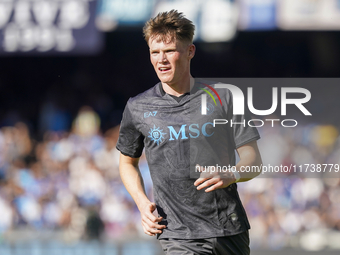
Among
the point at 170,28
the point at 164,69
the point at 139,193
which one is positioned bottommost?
the point at 139,193

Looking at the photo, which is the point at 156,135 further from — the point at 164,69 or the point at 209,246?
the point at 209,246

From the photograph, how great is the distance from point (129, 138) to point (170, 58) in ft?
1.82

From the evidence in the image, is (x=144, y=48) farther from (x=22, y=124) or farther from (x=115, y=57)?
(x=22, y=124)

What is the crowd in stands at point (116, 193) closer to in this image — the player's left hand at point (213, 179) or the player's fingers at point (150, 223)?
the player's fingers at point (150, 223)

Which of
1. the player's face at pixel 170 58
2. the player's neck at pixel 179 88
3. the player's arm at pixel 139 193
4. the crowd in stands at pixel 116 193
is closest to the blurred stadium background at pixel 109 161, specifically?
the crowd in stands at pixel 116 193

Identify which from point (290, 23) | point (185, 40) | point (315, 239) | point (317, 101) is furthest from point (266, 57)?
point (185, 40)

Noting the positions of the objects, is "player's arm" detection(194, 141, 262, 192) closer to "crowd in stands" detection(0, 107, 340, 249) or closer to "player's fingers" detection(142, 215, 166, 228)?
"player's fingers" detection(142, 215, 166, 228)

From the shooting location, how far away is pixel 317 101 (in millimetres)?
8273

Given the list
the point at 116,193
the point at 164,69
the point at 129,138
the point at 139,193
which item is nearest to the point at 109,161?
the point at 116,193

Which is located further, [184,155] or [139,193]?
[139,193]

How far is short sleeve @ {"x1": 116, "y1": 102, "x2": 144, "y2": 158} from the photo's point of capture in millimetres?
2879

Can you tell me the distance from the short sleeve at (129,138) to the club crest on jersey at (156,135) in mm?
149

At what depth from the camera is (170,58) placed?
2678 mm

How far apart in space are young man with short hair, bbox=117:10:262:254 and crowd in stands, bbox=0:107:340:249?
13.8 feet
